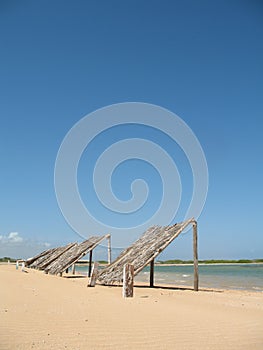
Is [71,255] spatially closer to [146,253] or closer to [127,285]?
[146,253]

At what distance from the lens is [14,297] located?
733 centimetres

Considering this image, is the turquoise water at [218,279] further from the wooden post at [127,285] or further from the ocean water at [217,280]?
the wooden post at [127,285]

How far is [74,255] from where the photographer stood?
17688mm

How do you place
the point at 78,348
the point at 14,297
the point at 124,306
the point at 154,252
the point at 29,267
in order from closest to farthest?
the point at 78,348 → the point at 124,306 → the point at 14,297 → the point at 154,252 → the point at 29,267

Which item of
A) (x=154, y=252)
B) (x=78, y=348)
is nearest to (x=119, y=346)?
(x=78, y=348)

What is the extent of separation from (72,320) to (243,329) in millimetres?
2362

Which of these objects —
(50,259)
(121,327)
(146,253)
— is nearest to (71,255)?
(50,259)

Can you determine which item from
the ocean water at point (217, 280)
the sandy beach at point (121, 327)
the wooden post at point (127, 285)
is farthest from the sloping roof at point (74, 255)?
the sandy beach at point (121, 327)

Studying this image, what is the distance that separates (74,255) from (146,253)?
6897 mm

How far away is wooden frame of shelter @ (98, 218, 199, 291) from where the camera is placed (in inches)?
445

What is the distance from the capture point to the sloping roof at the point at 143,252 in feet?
37.1

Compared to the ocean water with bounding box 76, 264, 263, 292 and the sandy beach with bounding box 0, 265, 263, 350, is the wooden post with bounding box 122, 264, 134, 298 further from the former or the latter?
the ocean water with bounding box 76, 264, 263, 292

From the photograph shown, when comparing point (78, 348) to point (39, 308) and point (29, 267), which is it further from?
point (29, 267)

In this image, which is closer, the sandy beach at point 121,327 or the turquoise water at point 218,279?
the sandy beach at point 121,327
